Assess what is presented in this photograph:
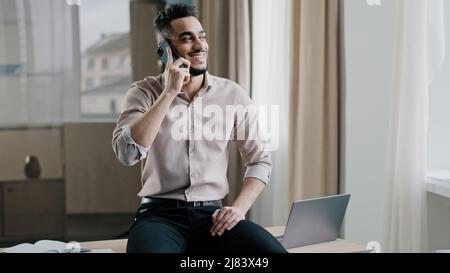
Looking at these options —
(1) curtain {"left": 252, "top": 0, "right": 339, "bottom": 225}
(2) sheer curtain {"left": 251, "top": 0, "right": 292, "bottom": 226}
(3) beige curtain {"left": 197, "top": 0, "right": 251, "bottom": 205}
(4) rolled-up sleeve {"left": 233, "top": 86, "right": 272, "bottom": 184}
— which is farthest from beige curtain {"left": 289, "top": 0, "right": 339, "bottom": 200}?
(4) rolled-up sleeve {"left": 233, "top": 86, "right": 272, "bottom": 184}

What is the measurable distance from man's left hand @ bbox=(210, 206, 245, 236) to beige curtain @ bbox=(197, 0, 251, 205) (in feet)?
5.03

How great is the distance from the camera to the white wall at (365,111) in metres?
1.97

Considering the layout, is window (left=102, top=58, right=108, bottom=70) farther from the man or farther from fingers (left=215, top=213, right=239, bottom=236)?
fingers (left=215, top=213, right=239, bottom=236)

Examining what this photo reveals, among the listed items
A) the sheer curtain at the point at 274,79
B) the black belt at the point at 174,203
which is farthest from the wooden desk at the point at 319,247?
the sheer curtain at the point at 274,79

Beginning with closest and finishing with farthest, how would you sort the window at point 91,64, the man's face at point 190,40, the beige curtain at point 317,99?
the man's face at point 190,40
the beige curtain at point 317,99
the window at point 91,64

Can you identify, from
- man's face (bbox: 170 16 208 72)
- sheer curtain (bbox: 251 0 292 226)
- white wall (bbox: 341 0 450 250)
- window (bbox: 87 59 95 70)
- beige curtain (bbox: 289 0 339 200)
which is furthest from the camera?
window (bbox: 87 59 95 70)

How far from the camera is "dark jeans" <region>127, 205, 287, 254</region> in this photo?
122cm

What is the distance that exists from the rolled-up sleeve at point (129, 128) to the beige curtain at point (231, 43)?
1.43 m

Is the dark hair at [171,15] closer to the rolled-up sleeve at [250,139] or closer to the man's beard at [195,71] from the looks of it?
the man's beard at [195,71]

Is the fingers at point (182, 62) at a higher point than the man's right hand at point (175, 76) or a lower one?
higher

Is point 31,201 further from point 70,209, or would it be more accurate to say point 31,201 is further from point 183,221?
point 183,221

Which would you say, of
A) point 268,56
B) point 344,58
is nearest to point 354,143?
point 344,58

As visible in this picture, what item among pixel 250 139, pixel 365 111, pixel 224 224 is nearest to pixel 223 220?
pixel 224 224

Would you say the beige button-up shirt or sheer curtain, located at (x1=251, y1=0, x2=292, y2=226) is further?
sheer curtain, located at (x1=251, y1=0, x2=292, y2=226)
